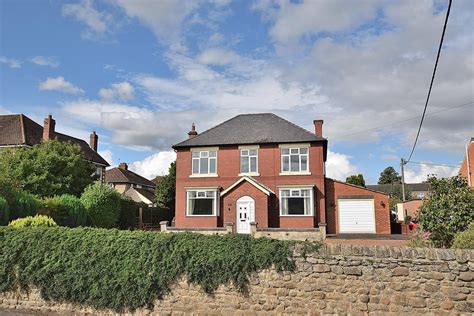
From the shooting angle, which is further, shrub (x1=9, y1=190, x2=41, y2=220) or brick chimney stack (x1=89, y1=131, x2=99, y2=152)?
brick chimney stack (x1=89, y1=131, x2=99, y2=152)

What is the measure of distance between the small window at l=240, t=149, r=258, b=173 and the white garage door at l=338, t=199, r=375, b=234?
22.3 feet

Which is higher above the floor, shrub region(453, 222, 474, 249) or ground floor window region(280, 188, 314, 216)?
ground floor window region(280, 188, 314, 216)

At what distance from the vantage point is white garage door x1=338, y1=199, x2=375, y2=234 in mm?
A: 25062

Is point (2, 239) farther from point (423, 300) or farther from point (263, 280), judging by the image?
point (423, 300)

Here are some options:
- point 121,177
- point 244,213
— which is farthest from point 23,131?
point 244,213

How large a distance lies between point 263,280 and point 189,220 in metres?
18.5

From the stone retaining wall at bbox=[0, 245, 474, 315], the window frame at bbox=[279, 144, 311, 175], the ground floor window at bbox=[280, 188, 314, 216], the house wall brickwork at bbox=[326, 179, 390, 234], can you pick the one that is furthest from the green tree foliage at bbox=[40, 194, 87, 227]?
the house wall brickwork at bbox=[326, 179, 390, 234]

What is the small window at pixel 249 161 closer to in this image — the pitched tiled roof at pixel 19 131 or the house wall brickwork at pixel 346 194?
the house wall brickwork at pixel 346 194

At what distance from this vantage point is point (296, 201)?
2508cm

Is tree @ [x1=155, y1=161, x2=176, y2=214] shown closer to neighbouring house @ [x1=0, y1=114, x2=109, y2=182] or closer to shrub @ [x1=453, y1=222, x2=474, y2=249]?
neighbouring house @ [x1=0, y1=114, x2=109, y2=182]

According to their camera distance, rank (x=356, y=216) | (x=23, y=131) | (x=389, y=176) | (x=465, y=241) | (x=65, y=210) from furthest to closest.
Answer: (x=389, y=176) < (x=23, y=131) < (x=356, y=216) < (x=65, y=210) < (x=465, y=241)

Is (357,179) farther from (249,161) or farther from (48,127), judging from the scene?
(48,127)

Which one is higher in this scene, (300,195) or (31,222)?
(300,195)

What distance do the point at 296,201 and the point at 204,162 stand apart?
25.0ft
